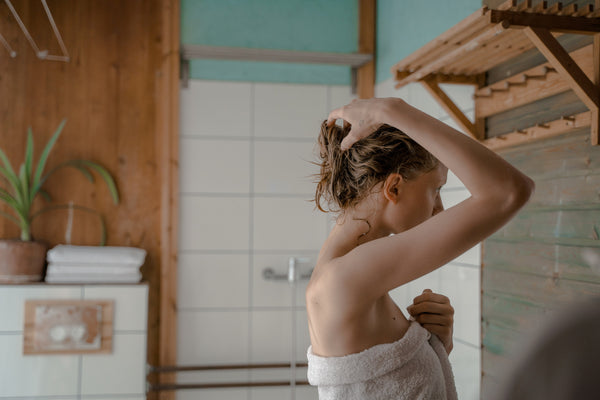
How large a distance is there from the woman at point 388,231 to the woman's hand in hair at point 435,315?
2 cm

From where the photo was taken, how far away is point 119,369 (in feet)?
7.95

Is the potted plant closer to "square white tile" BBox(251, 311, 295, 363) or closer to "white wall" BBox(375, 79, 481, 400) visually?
"square white tile" BBox(251, 311, 295, 363)

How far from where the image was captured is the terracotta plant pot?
2.36m

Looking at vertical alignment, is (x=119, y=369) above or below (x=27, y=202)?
below

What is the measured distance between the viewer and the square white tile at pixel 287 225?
2754mm

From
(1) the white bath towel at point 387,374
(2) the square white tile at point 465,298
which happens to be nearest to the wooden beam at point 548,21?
(1) the white bath towel at point 387,374

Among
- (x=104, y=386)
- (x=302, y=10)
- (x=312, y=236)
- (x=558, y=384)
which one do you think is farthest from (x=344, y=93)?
(x=558, y=384)

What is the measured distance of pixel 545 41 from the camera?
3.71ft

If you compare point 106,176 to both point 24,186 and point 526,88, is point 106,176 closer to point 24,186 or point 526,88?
point 24,186

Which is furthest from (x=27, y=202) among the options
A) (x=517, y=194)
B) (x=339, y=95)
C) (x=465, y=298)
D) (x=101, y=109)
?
(x=517, y=194)

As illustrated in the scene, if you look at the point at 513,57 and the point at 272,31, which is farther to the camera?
the point at 272,31

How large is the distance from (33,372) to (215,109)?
4.57 ft

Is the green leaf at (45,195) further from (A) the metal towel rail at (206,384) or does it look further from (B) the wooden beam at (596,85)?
(B) the wooden beam at (596,85)

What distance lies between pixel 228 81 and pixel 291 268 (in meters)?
0.94
